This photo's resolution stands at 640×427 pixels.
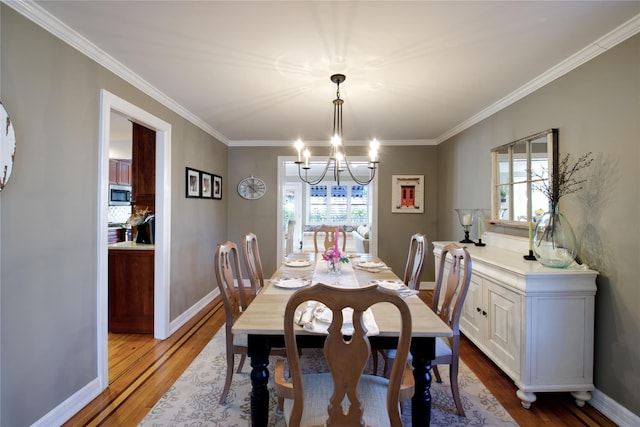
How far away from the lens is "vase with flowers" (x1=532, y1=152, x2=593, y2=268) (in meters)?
2.02

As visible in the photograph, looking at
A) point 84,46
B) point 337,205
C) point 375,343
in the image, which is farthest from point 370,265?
point 337,205

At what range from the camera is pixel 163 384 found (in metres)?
2.18

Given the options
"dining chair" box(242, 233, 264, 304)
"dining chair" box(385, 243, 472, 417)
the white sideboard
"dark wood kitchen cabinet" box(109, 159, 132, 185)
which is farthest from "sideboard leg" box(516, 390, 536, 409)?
"dark wood kitchen cabinet" box(109, 159, 132, 185)

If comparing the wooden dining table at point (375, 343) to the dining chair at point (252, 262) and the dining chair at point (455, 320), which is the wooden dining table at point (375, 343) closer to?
the dining chair at point (455, 320)

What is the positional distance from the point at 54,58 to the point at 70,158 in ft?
1.86

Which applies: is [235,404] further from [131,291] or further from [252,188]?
[252,188]

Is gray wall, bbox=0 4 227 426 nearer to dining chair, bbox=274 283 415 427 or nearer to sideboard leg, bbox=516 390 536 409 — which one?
dining chair, bbox=274 283 415 427

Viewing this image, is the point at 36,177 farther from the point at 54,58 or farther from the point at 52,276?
the point at 54,58

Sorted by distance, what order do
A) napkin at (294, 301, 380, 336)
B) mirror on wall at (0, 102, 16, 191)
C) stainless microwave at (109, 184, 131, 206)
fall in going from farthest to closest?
stainless microwave at (109, 184, 131, 206) → mirror on wall at (0, 102, 16, 191) → napkin at (294, 301, 380, 336)

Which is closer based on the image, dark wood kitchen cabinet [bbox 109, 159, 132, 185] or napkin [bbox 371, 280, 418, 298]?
napkin [bbox 371, 280, 418, 298]

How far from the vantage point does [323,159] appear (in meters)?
4.87

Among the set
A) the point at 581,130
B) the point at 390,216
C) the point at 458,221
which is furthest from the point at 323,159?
the point at 581,130

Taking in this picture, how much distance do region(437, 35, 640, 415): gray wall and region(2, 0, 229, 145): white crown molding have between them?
10.7ft

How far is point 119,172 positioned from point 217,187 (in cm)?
266
